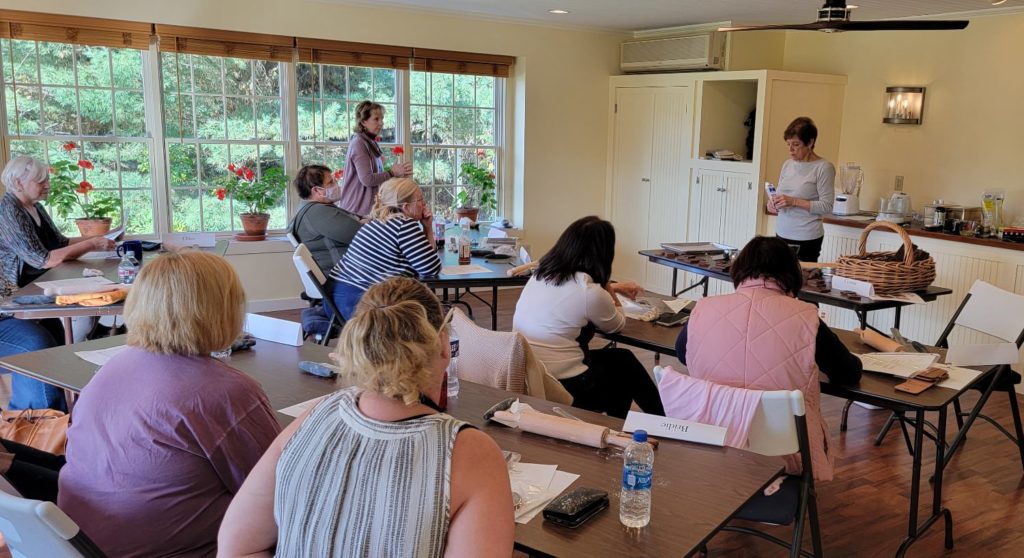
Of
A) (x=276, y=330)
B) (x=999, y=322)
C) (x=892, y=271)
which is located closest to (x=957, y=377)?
(x=999, y=322)

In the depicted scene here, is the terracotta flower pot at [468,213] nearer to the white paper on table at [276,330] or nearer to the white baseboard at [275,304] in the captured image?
the white baseboard at [275,304]

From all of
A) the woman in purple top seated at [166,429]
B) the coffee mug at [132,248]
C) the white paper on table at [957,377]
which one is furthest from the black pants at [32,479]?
the white paper on table at [957,377]

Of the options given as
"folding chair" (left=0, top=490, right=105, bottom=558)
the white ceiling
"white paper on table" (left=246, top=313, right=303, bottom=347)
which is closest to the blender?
the white ceiling

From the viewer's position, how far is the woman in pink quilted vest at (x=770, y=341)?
2.59m

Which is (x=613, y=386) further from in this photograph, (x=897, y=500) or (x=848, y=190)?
(x=848, y=190)

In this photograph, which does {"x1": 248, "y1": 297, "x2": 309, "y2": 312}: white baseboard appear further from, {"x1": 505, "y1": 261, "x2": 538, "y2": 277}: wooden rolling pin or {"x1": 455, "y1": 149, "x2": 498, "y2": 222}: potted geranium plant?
{"x1": 505, "y1": 261, "x2": 538, "y2": 277}: wooden rolling pin

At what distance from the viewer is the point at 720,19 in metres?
6.68

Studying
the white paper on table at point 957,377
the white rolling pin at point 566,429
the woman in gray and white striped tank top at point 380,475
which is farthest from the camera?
the white paper on table at point 957,377

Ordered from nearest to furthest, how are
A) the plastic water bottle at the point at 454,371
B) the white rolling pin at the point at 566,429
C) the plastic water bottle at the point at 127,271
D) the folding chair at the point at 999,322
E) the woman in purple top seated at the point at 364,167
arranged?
the white rolling pin at the point at 566,429
the plastic water bottle at the point at 454,371
the folding chair at the point at 999,322
the plastic water bottle at the point at 127,271
the woman in purple top seated at the point at 364,167

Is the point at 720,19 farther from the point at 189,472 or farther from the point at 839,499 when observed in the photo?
the point at 189,472

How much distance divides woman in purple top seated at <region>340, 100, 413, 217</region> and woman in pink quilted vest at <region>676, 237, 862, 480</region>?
3.54 metres

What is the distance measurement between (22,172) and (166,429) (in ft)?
9.67

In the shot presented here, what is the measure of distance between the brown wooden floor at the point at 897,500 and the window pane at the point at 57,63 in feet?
17.0

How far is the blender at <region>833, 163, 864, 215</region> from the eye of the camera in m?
6.07
